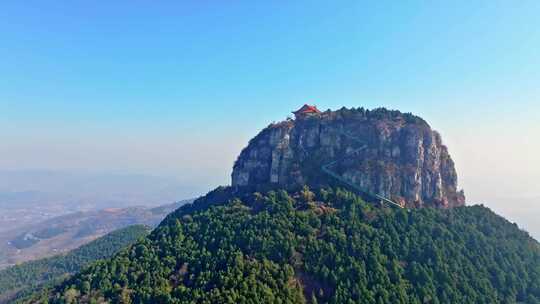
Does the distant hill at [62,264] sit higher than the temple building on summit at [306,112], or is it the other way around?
the temple building on summit at [306,112]

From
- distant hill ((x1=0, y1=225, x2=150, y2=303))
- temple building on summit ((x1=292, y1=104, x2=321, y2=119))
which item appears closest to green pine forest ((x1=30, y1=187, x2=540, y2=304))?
temple building on summit ((x1=292, y1=104, x2=321, y2=119))

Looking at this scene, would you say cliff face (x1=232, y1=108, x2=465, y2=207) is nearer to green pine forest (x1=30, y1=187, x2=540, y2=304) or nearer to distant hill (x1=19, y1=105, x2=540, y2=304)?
distant hill (x1=19, y1=105, x2=540, y2=304)

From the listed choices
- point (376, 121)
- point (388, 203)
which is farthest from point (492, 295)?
point (376, 121)

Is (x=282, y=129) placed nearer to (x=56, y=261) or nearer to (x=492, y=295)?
(x=492, y=295)

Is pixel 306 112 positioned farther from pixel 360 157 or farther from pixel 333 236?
pixel 333 236

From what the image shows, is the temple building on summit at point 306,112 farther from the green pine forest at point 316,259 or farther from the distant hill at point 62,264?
the distant hill at point 62,264

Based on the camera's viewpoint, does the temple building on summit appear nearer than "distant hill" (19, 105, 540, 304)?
No

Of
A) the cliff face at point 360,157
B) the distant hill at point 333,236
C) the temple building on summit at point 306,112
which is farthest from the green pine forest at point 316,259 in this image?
the temple building on summit at point 306,112
